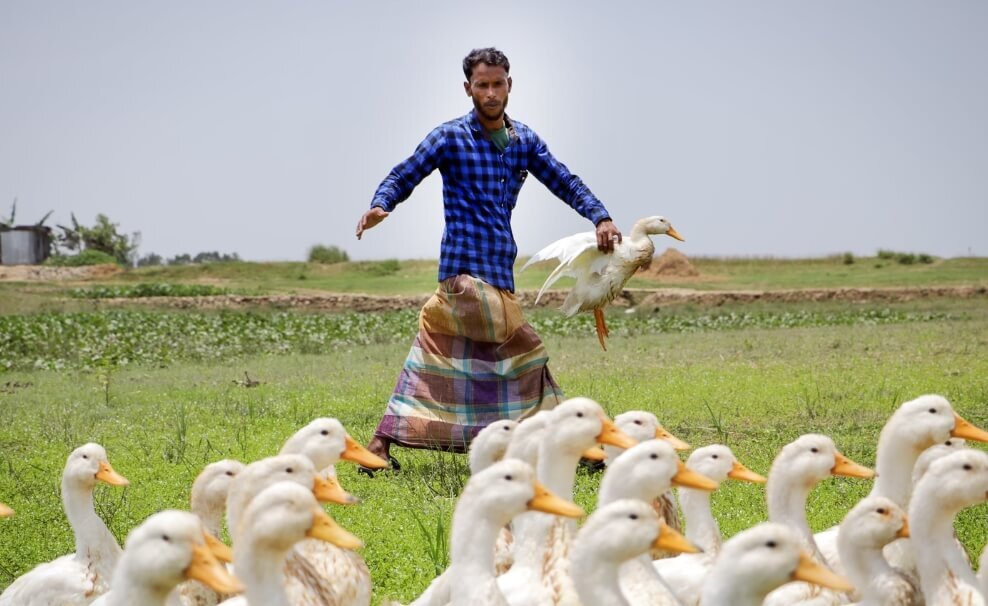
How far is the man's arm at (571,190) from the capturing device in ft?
22.1

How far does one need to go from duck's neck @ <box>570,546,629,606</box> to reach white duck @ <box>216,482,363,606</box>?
711 millimetres

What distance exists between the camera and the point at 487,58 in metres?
6.54

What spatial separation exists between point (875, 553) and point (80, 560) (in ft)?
9.54

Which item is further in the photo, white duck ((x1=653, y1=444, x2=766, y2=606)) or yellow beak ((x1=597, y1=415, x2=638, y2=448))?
yellow beak ((x1=597, y1=415, x2=638, y2=448))

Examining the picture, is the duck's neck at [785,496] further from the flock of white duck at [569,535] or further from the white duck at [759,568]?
the white duck at [759,568]

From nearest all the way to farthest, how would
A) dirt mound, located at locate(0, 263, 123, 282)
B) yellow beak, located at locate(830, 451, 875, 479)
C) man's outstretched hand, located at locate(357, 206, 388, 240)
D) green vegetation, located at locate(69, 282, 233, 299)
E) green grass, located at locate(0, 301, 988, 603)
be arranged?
1. yellow beak, located at locate(830, 451, 875, 479)
2. green grass, located at locate(0, 301, 988, 603)
3. man's outstretched hand, located at locate(357, 206, 388, 240)
4. green vegetation, located at locate(69, 282, 233, 299)
5. dirt mound, located at locate(0, 263, 123, 282)

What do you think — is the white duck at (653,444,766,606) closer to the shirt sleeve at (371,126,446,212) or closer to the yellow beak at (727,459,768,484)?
the yellow beak at (727,459,768,484)

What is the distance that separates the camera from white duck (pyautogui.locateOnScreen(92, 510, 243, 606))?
10.4 feet

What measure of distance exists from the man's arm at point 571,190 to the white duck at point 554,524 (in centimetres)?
250

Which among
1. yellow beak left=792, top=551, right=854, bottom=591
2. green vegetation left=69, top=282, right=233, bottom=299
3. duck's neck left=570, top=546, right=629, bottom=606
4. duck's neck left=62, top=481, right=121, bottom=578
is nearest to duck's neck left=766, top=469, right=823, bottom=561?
yellow beak left=792, top=551, right=854, bottom=591

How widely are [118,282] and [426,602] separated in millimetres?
34968

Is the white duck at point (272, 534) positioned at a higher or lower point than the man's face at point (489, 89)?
lower

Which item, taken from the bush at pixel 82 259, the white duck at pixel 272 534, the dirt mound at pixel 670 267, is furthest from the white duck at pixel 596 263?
the bush at pixel 82 259

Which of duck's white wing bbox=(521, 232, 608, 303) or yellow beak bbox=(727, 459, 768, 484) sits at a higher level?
duck's white wing bbox=(521, 232, 608, 303)
